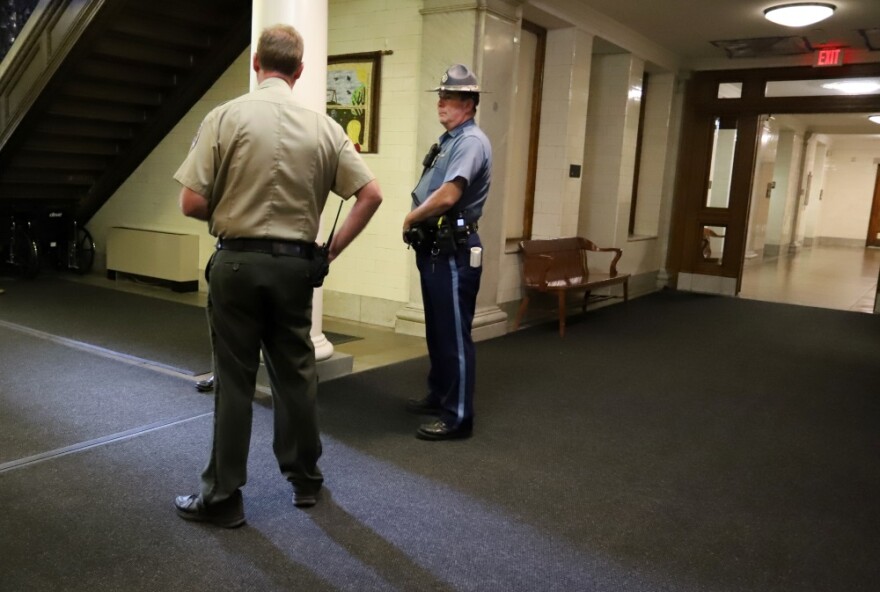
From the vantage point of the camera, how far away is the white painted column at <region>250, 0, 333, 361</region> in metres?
3.56

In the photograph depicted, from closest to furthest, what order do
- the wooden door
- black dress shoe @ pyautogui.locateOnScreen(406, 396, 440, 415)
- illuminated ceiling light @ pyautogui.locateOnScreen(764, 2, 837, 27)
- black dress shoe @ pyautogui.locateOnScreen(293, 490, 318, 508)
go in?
black dress shoe @ pyautogui.locateOnScreen(293, 490, 318, 508), black dress shoe @ pyautogui.locateOnScreen(406, 396, 440, 415), illuminated ceiling light @ pyautogui.locateOnScreen(764, 2, 837, 27), the wooden door

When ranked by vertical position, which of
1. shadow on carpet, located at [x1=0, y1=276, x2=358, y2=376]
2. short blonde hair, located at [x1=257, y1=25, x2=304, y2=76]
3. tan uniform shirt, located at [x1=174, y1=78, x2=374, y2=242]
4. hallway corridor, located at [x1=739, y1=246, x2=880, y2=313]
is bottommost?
shadow on carpet, located at [x1=0, y1=276, x2=358, y2=376]

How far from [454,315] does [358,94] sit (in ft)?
10.0

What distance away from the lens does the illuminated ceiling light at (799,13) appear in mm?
5773

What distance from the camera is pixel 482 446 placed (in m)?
3.28

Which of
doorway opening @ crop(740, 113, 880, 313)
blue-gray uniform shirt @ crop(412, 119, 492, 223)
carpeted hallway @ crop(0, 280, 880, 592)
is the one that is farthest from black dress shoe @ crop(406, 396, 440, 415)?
doorway opening @ crop(740, 113, 880, 313)

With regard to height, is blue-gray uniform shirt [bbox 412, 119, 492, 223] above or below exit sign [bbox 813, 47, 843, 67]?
below

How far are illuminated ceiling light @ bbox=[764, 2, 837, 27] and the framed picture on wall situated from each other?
331cm

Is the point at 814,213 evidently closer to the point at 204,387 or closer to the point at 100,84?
the point at 100,84

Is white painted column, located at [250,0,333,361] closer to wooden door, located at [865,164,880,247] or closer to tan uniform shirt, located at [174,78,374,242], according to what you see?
tan uniform shirt, located at [174,78,374,242]

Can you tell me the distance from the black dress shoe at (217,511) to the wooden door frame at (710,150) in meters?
7.29

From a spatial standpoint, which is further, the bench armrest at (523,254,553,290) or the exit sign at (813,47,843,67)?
the exit sign at (813,47,843,67)

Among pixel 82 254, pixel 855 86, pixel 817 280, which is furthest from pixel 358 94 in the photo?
pixel 817 280

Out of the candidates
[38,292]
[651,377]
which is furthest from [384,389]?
[38,292]
